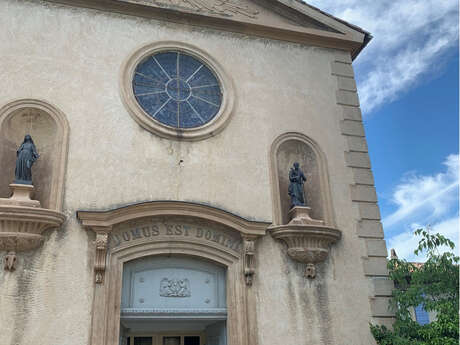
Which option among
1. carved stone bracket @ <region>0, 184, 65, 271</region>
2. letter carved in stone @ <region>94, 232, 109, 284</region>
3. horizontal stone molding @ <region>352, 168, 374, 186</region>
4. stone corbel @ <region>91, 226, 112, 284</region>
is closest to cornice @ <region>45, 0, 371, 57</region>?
horizontal stone molding @ <region>352, 168, 374, 186</region>

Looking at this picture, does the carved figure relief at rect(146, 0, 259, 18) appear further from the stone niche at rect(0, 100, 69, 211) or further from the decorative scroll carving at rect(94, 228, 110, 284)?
the decorative scroll carving at rect(94, 228, 110, 284)

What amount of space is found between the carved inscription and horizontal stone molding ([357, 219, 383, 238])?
113 inches

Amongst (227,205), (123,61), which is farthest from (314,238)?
(123,61)

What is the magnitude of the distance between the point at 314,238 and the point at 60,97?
5.76 meters

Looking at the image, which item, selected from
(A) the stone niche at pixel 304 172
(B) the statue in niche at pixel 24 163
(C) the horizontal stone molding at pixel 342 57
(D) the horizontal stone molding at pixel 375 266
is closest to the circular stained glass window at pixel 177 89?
(A) the stone niche at pixel 304 172

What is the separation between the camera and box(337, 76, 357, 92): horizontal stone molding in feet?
39.8

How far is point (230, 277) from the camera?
920 centimetres

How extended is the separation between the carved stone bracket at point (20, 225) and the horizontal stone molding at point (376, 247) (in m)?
6.36

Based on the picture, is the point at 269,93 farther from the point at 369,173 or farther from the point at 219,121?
the point at 369,173

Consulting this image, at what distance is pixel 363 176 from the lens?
11.1m

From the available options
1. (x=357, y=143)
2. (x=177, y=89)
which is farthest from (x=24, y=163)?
(x=357, y=143)

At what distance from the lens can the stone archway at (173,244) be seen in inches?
327

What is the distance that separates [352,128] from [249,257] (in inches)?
174

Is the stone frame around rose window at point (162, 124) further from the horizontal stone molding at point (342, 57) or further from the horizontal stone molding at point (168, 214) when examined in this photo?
the horizontal stone molding at point (342, 57)
